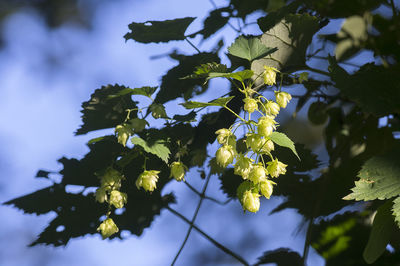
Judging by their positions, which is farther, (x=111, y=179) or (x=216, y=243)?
(x=216, y=243)

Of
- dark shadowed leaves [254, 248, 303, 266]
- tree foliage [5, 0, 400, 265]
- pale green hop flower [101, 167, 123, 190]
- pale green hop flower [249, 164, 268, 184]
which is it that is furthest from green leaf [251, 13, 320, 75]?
dark shadowed leaves [254, 248, 303, 266]

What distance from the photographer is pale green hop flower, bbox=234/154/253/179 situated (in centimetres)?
62

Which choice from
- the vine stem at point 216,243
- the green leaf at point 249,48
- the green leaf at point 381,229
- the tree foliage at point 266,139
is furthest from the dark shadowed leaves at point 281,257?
the green leaf at point 249,48

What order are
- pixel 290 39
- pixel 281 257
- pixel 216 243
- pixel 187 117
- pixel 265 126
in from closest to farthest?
1. pixel 265 126
2. pixel 187 117
3. pixel 290 39
4. pixel 216 243
5. pixel 281 257

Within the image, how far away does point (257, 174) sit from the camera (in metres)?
0.61

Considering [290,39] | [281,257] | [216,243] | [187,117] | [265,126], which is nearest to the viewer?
[265,126]

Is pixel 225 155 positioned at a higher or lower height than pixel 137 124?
lower

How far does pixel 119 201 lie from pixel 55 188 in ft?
0.87

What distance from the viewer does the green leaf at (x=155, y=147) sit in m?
0.65

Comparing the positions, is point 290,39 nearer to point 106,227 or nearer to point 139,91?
point 139,91

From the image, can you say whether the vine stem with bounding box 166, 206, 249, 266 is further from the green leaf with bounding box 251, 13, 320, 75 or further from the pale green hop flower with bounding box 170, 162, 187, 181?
the green leaf with bounding box 251, 13, 320, 75

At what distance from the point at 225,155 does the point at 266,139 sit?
6cm

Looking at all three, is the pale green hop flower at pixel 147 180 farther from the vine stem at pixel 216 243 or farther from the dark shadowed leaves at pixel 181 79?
the vine stem at pixel 216 243

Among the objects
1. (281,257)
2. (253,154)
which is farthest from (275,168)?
(281,257)
